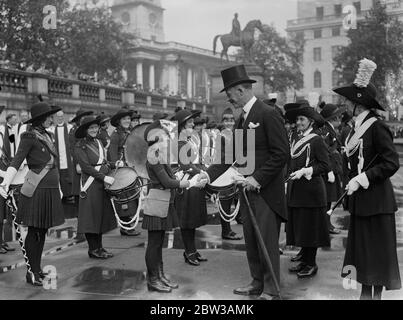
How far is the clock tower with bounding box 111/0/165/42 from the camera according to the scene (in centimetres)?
2729

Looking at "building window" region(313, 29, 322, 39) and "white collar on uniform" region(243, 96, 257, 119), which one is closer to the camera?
"white collar on uniform" region(243, 96, 257, 119)

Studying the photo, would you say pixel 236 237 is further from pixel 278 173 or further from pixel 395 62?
pixel 395 62

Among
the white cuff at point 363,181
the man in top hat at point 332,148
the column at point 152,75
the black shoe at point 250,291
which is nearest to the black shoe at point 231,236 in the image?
the man in top hat at point 332,148

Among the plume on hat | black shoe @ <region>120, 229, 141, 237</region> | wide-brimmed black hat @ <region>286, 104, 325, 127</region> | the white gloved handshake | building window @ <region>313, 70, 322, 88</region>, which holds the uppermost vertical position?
building window @ <region>313, 70, 322, 88</region>

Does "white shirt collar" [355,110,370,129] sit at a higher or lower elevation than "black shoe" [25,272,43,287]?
higher

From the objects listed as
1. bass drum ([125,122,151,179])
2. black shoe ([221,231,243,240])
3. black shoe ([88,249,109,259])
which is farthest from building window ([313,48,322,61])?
bass drum ([125,122,151,179])

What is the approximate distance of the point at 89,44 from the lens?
44.5m

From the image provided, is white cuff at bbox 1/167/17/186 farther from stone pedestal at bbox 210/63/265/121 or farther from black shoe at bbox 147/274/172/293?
stone pedestal at bbox 210/63/265/121

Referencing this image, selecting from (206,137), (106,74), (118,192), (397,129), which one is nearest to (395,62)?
(397,129)

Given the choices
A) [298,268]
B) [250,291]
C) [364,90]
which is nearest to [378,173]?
[364,90]

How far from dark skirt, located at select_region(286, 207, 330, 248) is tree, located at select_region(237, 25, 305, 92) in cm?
5309

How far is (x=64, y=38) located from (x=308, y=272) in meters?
31.4

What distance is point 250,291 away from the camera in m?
6.21

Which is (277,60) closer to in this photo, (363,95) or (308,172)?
(308,172)
